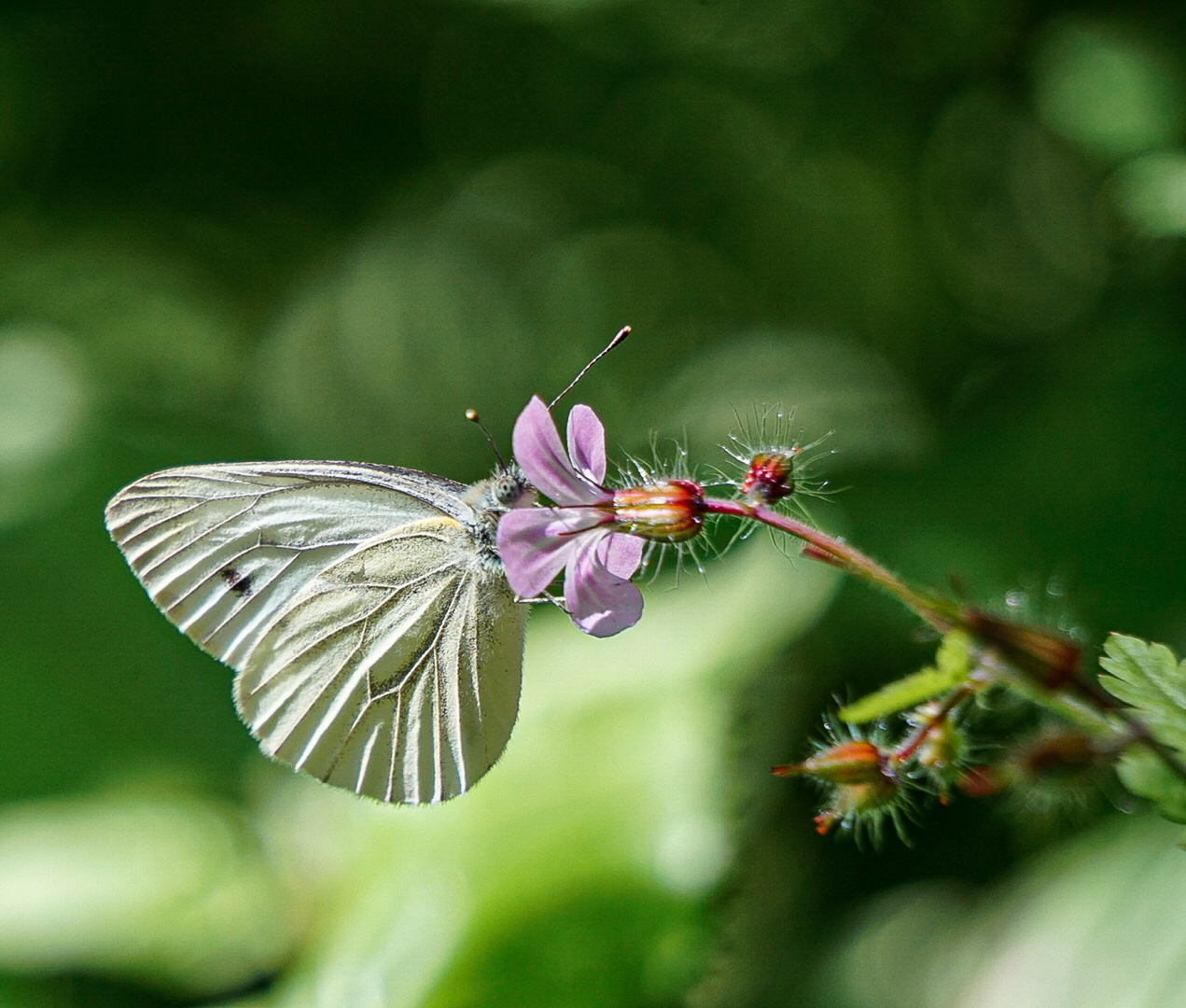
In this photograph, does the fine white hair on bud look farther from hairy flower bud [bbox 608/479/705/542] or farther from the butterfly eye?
the butterfly eye

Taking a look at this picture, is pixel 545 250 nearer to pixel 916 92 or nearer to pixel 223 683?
pixel 916 92

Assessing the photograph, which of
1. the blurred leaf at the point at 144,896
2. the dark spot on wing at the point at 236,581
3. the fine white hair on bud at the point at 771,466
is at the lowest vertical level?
the blurred leaf at the point at 144,896

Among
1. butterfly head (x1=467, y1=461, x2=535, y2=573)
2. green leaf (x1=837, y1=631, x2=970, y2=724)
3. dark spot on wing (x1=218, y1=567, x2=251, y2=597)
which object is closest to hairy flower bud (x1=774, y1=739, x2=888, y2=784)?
green leaf (x1=837, y1=631, x2=970, y2=724)

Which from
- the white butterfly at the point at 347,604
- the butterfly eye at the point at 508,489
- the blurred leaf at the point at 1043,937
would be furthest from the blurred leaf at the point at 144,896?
the butterfly eye at the point at 508,489

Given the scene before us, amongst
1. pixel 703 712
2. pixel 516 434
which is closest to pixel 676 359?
pixel 703 712

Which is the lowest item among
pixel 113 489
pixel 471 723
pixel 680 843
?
pixel 113 489

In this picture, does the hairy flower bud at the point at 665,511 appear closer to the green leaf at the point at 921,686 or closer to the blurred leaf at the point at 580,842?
the green leaf at the point at 921,686
